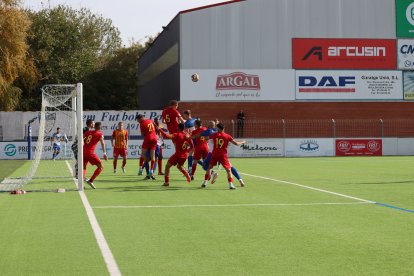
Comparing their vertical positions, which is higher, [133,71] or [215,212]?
[133,71]

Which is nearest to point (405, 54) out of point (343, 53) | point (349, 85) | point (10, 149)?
point (343, 53)

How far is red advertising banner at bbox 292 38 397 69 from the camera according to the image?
4631 centimetres

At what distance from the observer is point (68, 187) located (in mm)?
17766

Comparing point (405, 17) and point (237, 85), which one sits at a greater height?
point (405, 17)

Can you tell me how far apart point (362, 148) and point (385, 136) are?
146 inches

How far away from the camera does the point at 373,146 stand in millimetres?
43906

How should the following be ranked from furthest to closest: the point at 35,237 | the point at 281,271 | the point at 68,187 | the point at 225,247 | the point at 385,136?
the point at 385,136 → the point at 68,187 → the point at 35,237 → the point at 225,247 → the point at 281,271

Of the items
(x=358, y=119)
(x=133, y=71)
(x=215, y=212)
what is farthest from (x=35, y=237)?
(x=133, y=71)

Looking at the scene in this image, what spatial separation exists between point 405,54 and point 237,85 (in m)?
12.2

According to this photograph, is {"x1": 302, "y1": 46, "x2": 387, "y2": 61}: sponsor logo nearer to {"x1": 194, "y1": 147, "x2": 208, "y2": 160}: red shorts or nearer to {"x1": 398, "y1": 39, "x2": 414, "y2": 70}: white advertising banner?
{"x1": 398, "y1": 39, "x2": 414, "y2": 70}: white advertising banner

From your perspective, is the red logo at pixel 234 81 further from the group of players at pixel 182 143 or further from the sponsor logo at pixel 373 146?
the group of players at pixel 182 143

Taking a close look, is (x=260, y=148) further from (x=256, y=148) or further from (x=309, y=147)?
(x=309, y=147)

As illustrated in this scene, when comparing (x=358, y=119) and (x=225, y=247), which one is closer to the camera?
(x=225, y=247)

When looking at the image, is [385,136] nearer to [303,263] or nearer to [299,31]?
[299,31]
